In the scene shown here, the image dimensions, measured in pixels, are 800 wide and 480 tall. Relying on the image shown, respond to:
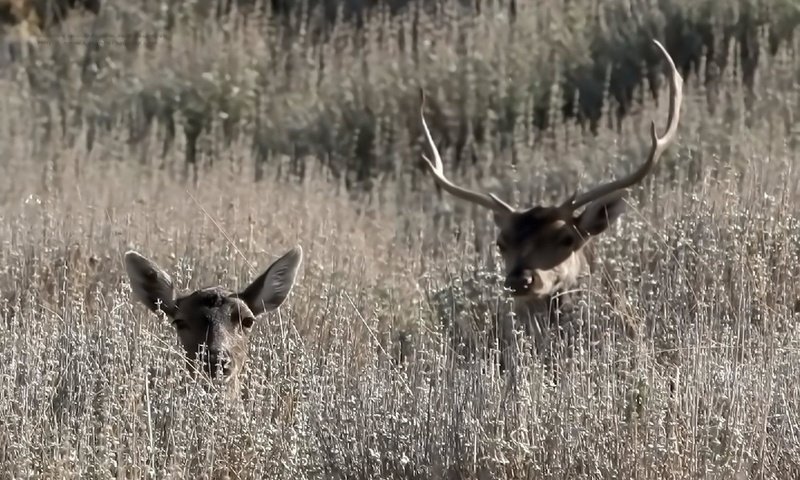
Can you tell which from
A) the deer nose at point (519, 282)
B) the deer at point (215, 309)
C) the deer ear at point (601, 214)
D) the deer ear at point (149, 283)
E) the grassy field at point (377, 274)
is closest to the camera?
the grassy field at point (377, 274)

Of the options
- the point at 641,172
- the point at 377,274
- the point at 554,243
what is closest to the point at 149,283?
the point at 554,243

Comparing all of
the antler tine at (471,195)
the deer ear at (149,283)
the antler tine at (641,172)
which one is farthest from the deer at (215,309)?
the antler tine at (641,172)

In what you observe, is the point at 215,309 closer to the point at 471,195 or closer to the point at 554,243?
the point at 554,243

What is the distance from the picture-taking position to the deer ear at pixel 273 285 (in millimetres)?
8648

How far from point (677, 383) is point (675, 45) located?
11499 millimetres

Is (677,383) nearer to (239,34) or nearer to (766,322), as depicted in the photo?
(766,322)

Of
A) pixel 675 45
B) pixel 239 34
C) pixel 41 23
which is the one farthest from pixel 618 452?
pixel 41 23

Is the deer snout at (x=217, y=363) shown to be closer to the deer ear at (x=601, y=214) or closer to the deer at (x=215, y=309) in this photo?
the deer at (x=215, y=309)

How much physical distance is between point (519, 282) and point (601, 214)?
0.78m

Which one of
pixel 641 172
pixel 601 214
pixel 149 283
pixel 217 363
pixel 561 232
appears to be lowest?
pixel 217 363

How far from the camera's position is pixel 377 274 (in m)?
11.9

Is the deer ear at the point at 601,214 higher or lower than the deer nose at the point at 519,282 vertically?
higher

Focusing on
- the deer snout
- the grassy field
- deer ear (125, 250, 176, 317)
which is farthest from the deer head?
the deer snout

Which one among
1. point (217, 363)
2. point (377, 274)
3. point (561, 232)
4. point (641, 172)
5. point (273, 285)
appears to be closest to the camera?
point (217, 363)
